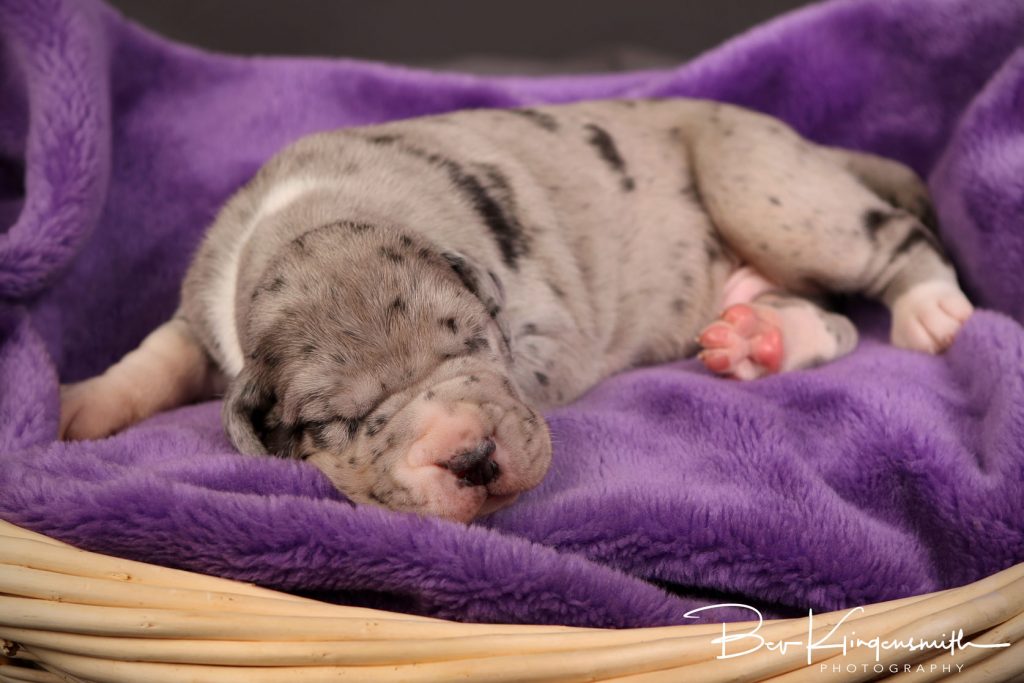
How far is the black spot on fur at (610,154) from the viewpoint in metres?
2.67

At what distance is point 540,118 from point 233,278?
3.29 ft

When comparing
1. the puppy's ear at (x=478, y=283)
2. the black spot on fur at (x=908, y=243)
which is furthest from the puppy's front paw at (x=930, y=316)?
the puppy's ear at (x=478, y=283)

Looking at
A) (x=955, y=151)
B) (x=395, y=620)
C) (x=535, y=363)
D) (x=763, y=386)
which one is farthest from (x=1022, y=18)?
(x=395, y=620)

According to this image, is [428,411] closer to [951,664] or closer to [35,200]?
[951,664]

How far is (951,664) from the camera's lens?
139 cm

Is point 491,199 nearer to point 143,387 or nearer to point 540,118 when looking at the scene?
point 540,118

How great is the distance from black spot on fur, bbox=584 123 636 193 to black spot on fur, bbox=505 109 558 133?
0.33ft

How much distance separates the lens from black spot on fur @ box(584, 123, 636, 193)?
8.76 feet

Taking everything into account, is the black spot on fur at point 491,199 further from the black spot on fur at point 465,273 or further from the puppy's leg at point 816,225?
the puppy's leg at point 816,225

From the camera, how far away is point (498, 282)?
2.05 m

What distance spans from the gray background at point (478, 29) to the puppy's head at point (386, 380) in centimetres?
258

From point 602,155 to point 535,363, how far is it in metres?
0.74

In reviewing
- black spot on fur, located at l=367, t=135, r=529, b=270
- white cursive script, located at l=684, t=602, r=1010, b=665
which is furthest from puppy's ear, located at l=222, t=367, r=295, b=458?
white cursive script, located at l=684, t=602, r=1010, b=665

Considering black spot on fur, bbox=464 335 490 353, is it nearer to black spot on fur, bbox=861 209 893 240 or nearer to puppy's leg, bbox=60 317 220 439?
puppy's leg, bbox=60 317 220 439
